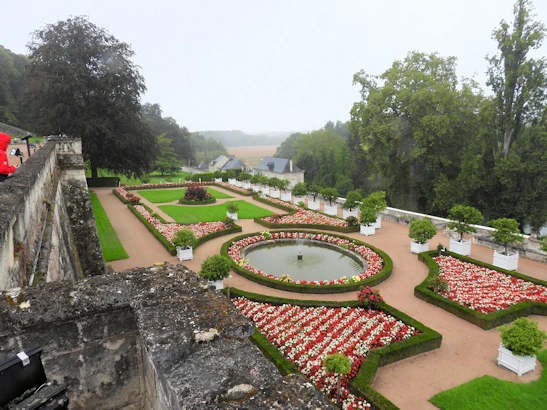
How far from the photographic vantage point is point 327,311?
468 inches

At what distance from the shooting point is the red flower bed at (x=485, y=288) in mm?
12180

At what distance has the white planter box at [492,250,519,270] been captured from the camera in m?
15.4

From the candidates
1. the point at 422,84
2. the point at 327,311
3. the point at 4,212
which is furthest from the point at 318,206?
the point at 4,212

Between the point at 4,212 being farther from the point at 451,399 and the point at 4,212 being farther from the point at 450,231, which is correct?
the point at 450,231

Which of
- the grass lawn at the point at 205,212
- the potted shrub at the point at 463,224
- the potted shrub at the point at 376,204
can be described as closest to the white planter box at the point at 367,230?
the potted shrub at the point at 376,204

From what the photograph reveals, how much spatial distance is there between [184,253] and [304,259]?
18.0ft

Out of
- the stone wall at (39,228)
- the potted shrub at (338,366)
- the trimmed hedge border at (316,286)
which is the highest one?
the stone wall at (39,228)

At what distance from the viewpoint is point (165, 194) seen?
35.7 meters

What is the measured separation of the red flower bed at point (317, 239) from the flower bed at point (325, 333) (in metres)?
2.28

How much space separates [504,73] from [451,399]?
2507 centimetres

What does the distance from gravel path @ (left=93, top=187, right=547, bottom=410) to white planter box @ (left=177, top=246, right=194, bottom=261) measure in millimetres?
303

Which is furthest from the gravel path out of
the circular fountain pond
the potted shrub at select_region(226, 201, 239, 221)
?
the potted shrub at select_region(226, 201, 239, 221)

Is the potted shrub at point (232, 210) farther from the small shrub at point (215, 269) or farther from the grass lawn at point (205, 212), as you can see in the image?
the small shrub at point (215, 269)

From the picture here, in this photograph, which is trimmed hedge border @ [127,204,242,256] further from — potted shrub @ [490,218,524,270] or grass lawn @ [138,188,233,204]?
potted shrub @ [490,218,524,270]
